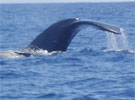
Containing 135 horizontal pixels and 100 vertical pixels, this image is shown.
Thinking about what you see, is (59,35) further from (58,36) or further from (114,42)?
(114,42)

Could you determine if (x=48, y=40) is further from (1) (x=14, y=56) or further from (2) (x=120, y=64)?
(2) (x=120, y=64)

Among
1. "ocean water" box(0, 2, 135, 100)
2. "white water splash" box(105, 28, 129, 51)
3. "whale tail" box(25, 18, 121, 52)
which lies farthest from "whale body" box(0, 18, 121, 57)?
"white water splash" box(105, 28, 129, 51)

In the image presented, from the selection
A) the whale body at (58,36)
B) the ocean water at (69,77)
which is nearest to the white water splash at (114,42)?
the ocean water at (69,77)

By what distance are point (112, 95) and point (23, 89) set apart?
1.88 meters

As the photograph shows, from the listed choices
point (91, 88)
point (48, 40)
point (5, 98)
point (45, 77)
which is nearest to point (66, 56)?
point (48, 40)

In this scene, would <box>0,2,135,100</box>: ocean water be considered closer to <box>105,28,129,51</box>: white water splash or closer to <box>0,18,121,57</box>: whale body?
<box>0,18,121,57</box>: whale body

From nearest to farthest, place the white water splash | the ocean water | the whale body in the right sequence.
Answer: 1. the ocean water
2. the white water splash
3. the whale body

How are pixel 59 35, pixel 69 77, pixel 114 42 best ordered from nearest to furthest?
pixel 69 77
pixel 59 35
pixel 114 42

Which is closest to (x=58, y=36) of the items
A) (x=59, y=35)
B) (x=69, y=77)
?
(x=59, y=35)

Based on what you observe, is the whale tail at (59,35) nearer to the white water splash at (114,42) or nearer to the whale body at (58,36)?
the whale body at (58,36)

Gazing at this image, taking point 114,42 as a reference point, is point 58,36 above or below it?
above

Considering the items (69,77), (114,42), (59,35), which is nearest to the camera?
(69,77)

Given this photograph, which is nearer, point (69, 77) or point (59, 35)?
point (69, 77)

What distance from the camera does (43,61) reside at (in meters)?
14.6
